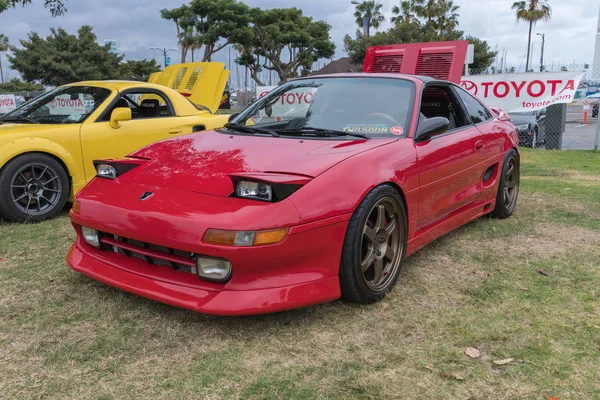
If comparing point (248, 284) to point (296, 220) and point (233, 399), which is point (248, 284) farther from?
point (233, 399)

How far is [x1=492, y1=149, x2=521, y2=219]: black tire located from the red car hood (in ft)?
6.20

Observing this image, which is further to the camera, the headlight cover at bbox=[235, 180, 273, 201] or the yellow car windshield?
the yellow car windshield

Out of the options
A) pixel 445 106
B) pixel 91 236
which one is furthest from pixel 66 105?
pixel 445 106

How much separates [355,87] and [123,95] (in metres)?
2.86

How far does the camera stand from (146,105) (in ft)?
19.0

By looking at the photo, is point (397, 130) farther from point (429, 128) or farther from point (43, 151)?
point (43, 151)

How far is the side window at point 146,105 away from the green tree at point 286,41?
3119 cm

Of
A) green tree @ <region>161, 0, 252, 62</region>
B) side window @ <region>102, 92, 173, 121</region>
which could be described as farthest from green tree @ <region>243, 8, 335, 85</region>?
side window @ <region>102, 92, 173, 121</region>

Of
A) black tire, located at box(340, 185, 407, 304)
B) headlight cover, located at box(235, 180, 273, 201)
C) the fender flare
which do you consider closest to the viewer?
headlight cover, located at box(235, 180, 273, 201)

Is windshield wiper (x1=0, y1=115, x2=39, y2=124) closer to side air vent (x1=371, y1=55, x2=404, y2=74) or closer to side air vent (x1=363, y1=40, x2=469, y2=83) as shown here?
side air vent (x1=363, y1=40, x2=469, y2=83)

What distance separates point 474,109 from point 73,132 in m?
3.73

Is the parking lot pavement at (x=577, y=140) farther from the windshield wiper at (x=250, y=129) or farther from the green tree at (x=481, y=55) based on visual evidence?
the green tree at (x=481, y=55)

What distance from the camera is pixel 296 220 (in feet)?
8.03

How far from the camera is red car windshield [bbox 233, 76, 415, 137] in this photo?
3.38 meters
